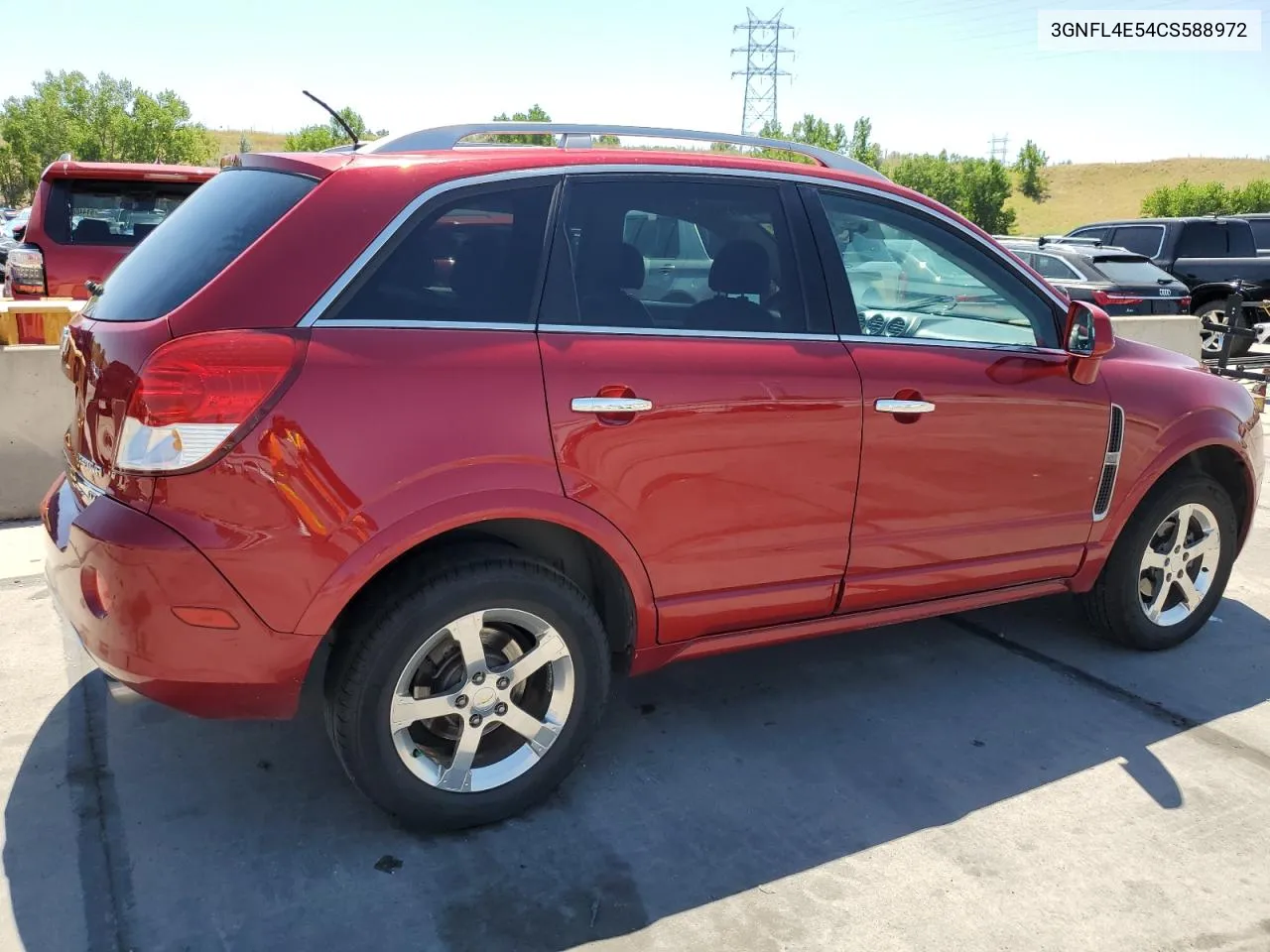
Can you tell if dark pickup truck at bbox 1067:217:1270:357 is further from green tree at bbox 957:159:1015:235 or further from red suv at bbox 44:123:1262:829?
green tree at bbox 957:159:1015:235

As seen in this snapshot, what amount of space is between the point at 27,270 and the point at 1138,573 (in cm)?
752

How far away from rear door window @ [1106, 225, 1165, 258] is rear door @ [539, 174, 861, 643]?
1460cm

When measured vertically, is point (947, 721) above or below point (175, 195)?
below

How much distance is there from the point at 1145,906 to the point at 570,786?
1626 mm

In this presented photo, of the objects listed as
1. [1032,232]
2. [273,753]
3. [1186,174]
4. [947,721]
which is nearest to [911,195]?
[947,721]

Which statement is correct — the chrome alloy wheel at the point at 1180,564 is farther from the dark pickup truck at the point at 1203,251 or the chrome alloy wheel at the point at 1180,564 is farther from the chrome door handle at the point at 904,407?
the dark pickup truck at the point at 1203,251

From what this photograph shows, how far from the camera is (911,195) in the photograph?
372cm

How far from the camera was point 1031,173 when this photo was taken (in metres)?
91.7

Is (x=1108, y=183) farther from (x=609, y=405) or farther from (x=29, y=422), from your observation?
(x=609, y=405)

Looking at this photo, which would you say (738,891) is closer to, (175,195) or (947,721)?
(947,721)

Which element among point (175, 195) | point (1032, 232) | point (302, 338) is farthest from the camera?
point (1032, 232)

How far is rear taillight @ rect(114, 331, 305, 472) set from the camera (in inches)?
99.1

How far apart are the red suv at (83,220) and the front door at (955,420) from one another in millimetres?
6045

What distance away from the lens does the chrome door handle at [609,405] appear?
2912mm
